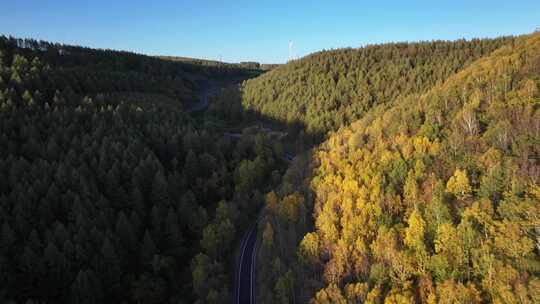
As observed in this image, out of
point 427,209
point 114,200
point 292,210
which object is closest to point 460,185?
point 427,209

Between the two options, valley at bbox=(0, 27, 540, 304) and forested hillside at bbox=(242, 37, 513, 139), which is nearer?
valley at bbox=(0, 27, 540, 304)

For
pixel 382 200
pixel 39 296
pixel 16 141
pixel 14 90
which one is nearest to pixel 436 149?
pixel 382 200

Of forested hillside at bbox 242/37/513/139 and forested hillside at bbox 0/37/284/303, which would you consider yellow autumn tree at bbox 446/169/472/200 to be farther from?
forested hillside at bbox 242/37/513/139

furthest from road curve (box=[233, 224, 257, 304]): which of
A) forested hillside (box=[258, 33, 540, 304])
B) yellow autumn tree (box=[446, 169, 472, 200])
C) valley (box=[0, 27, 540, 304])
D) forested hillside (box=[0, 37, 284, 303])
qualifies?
yellow autumn tree (box=[446, 169, 472, 200])

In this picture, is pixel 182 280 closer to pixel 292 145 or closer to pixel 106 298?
pixel 106 298

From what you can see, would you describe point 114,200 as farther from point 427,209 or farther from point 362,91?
point 362,91

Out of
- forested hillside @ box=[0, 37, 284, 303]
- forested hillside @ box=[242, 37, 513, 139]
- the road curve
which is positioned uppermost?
forested hillside @ box=[242, 37, 513, 139]

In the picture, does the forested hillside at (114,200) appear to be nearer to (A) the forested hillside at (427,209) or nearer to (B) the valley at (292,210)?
(B) the valley at (292,210)
